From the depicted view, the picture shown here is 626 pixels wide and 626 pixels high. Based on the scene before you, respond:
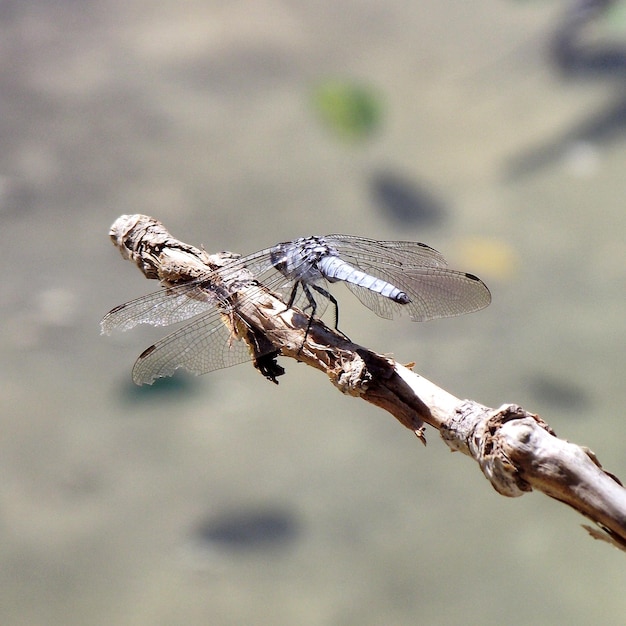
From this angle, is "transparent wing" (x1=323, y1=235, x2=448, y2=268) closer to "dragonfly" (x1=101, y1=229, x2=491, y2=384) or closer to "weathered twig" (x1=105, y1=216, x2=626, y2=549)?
"dragonfly" (x1=101, y1=229, x2=491, y2=384)

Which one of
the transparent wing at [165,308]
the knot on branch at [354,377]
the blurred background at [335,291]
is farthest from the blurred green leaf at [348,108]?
the knot on branch at [354,377]

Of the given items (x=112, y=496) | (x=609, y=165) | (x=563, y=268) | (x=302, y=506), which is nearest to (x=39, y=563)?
(x=112, y=496)

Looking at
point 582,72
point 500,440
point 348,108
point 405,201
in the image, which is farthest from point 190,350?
point 582,72

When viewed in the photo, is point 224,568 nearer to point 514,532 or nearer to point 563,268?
point 514,532

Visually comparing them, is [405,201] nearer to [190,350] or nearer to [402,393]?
[190,350]

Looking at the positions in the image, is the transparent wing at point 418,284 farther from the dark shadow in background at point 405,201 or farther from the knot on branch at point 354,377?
the dark shadow in background at point 405,201

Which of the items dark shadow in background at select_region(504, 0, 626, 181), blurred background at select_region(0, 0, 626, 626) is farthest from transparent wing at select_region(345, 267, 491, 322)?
dark shadow in background at select_region(504, 0, 626, 181)
